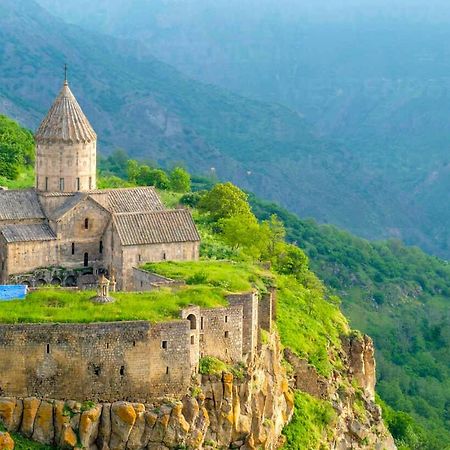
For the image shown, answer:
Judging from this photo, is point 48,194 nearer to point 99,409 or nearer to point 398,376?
point 99,409

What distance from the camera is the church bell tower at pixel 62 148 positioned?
2079 inches

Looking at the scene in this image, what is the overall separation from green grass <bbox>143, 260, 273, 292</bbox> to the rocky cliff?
223cm

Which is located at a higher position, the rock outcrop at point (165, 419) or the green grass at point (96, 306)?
the green grass at point (96, 306)

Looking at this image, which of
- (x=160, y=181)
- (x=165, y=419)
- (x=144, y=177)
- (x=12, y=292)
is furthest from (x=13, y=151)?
(x=165, y=419)

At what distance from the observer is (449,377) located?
296ft

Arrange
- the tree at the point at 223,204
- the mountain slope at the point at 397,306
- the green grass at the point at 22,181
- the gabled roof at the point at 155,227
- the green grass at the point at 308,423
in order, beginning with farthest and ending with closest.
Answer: the mountain slope at the point at 397,306
the green grass at the point at 22,181
the tree at the point at 223,204
the gabled roof at the point at 155,227
the green grass at the point at 308,423

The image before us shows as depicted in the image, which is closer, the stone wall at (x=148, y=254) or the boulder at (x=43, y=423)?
the boulder at (x=43, y=423)

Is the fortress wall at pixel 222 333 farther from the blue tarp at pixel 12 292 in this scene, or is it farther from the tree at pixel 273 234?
the tree at pixel 273 234

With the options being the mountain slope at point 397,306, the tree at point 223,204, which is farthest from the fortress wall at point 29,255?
the mountain slope at point 397,306

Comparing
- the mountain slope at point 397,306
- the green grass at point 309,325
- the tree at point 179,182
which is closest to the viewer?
the green grass at point 309,325

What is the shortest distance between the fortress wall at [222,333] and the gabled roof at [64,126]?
11147mm

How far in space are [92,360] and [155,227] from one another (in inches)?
441

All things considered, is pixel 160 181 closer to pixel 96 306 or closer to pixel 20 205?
pixel 20 205

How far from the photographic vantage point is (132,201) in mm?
54219
